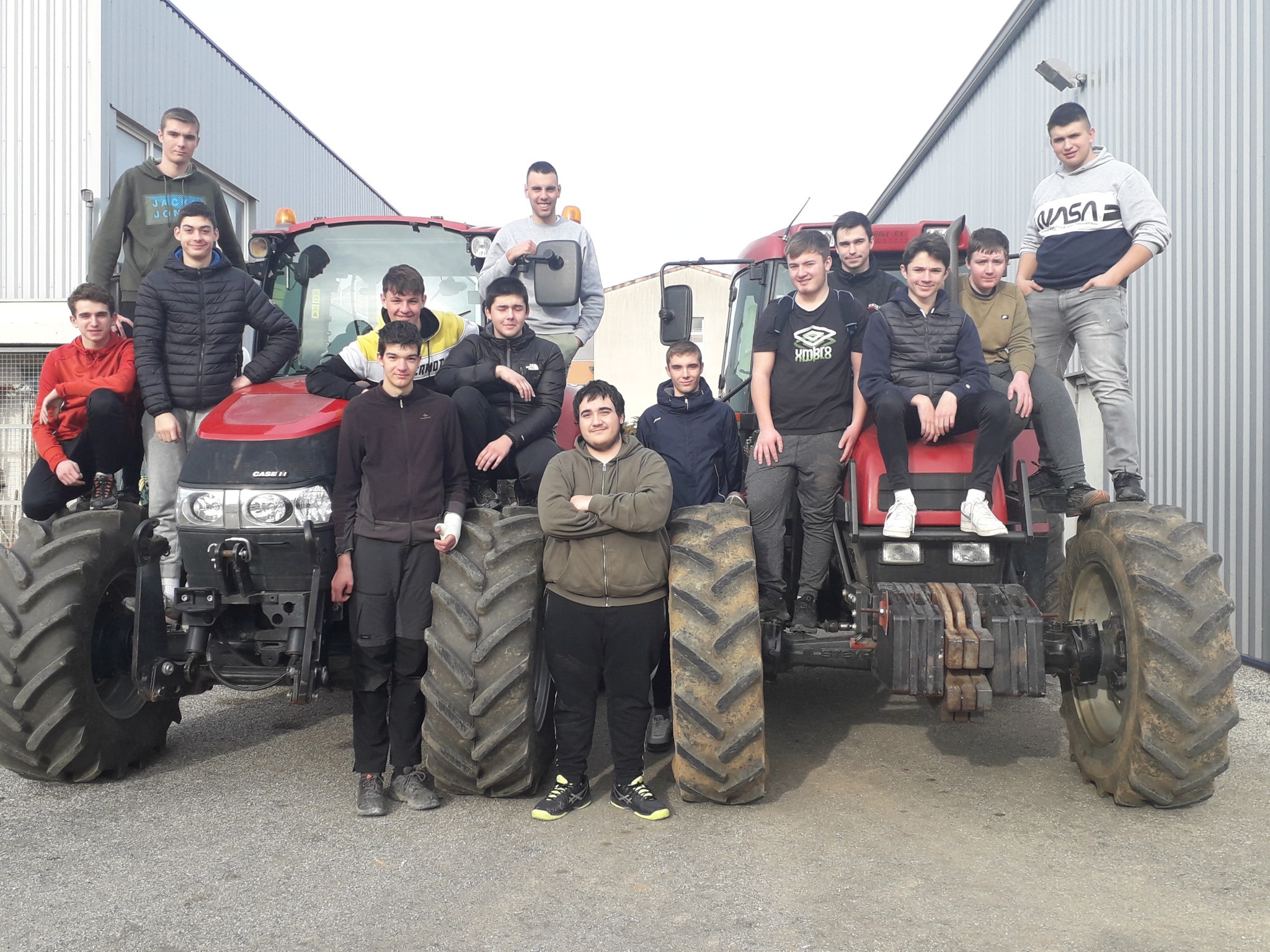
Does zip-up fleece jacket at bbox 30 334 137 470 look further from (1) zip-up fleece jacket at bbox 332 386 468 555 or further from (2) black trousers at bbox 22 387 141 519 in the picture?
(1) zip-up fleece jacket at bbox 332 386 468 555

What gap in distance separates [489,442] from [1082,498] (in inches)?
109

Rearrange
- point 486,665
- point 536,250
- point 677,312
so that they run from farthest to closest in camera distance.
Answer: point 677,312 → point 536,250 → point 486,665

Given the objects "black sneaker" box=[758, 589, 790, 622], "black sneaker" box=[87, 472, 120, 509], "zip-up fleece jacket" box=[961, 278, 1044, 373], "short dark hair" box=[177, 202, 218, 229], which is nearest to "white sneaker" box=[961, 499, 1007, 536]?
"black sneaker" box=[758, 589, 790, 622]

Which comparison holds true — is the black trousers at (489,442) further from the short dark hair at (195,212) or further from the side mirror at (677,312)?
the short dark hair at (195,212)

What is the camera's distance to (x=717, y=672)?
13.5 ft

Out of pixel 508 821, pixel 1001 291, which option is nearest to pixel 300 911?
pixel 508 821

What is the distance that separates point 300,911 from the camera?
11.5 feet

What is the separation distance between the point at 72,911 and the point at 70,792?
1422mm

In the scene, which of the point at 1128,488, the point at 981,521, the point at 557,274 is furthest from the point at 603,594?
the point at 1128,488

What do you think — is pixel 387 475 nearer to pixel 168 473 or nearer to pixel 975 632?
pixel 168 473

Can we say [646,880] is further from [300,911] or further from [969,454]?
[969,454]

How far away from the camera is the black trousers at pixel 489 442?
485 cm

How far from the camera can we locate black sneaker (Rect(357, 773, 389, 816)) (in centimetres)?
444

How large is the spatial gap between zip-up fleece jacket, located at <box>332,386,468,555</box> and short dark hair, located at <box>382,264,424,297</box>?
1.90 feet
